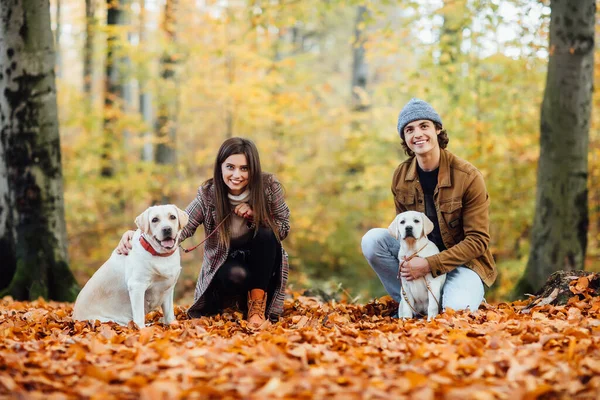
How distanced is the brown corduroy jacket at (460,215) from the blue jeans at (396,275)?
129mm

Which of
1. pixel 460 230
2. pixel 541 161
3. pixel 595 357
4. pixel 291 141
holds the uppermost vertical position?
pixel 291 141

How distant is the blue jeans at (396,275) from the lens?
451 cm

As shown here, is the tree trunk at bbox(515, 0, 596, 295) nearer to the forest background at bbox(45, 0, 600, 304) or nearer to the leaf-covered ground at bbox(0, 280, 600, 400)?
the forest background at bbox(45, 0, 600, 304)

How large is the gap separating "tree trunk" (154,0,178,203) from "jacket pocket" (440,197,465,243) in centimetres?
821

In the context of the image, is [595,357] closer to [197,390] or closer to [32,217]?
[197,390]

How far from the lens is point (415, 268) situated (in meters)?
4.52

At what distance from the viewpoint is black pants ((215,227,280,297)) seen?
455 cm

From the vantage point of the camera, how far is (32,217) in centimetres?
605

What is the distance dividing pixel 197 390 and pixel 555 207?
16.6ft

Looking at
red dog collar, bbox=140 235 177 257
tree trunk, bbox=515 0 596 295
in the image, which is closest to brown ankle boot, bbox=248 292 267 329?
red dog collar, bbox=140 235 177 257

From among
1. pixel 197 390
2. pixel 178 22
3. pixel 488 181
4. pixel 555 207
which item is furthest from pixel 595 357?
pixel 178 22

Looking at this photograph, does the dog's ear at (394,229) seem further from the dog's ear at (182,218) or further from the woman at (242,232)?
the dog's ear at (182,218)

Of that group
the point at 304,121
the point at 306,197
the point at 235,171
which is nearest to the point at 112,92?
the point at 304,121

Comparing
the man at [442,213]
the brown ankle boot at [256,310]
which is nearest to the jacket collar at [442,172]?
the man at [442,213]
